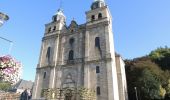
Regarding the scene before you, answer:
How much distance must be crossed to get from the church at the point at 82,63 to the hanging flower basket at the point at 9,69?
23.4 meters

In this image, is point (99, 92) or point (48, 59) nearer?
point (99, 92)

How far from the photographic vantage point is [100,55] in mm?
33156

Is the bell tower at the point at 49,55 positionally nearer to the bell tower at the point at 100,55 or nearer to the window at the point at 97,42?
the bell tower at the point at 100,55

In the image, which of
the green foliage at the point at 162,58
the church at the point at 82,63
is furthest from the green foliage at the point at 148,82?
the green foliage at the point at 162,58

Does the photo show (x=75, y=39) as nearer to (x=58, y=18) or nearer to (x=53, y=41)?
(x=53, y=41)

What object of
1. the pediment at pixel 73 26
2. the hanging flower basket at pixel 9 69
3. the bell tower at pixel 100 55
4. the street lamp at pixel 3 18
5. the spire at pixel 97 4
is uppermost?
the spire at pixel 97 4

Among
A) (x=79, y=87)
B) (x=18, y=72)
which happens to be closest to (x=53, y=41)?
(x=79, y=87)

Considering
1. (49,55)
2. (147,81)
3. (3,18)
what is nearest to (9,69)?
(3,18)

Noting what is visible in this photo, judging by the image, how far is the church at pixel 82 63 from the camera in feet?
101

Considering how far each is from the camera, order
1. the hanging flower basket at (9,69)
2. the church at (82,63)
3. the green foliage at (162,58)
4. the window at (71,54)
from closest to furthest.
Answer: the hanging flower basket at (9,69) → the church at (82,63) → the window at (71,54) → the green foliage at (162,58)

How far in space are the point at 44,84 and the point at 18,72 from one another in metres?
29.6

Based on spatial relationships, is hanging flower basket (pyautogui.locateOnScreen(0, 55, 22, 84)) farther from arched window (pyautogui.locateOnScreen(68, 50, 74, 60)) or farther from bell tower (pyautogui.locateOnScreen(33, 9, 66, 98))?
arched window (pyautogui.locateOnScreen(68, 50, 74, 60))

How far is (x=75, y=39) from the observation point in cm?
3791

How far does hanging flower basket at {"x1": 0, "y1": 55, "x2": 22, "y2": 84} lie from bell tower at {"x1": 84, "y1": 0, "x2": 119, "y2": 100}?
23.6 m
